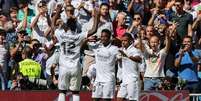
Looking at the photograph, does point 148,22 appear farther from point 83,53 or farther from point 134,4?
point 83,53

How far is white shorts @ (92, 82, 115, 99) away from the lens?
1867cm

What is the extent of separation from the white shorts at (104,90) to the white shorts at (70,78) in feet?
1.49

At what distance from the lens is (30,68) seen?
2123 centimetres

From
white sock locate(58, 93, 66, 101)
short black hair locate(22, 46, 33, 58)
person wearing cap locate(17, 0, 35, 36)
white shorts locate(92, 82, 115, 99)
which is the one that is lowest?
white sock locate(58, 93, 66, 101)

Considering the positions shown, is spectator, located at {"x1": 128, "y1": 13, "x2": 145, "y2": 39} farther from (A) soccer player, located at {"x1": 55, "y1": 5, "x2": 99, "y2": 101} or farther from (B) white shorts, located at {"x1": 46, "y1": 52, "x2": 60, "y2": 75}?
(A) soccer player, located at {"x1": 55, "y1": 5, "x2": 99, "y2": 101}

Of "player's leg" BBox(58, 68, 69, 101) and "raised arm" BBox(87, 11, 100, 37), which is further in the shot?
"raised arm" BBox(87, 11, 100, 37)

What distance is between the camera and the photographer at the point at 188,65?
21.0 m

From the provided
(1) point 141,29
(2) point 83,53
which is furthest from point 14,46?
(1) point 141,29

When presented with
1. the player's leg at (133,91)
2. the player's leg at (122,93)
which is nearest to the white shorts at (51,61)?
the player's leg at (122,93)

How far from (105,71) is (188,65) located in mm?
3312

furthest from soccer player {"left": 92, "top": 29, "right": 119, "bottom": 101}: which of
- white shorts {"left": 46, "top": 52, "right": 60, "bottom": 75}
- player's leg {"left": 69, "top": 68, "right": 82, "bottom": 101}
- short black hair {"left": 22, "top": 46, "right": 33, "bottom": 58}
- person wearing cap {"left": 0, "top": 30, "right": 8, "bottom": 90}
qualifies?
short black hair {"left": 22, "top": 46, "right": 33, "bottom": 58}

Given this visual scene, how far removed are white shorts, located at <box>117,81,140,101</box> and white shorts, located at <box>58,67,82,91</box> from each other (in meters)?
1.06

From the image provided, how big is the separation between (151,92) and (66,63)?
9.10 ft

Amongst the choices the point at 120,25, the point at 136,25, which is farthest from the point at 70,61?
Answer: the point at 120,25
